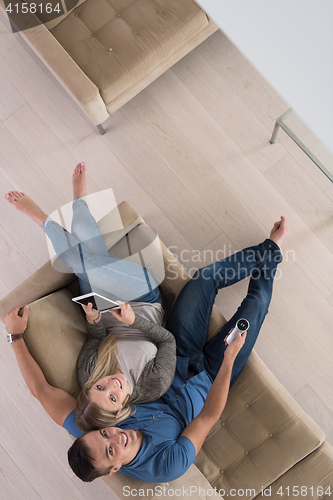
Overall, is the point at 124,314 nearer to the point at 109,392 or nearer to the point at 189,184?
the point at 109,392

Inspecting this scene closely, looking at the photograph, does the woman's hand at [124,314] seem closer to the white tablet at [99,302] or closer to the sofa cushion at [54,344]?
the white tablet at [99,302]

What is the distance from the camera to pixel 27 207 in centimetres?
170

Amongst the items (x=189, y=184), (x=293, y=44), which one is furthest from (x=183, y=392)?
(x=293, y=44)

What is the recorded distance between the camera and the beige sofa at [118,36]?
1647 mm

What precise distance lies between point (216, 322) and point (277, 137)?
44.8 inches

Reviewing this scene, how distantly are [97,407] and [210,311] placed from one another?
0.61 m

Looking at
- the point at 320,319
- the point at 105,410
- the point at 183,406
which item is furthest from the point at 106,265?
the point at 320,319

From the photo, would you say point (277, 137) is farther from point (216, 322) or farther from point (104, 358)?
point (104, 358)

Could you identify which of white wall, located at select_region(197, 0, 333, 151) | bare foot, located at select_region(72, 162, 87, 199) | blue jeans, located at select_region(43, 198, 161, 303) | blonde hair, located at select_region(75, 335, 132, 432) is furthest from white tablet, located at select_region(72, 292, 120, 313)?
white wall, located at select_region(197, 0, 333, 151)

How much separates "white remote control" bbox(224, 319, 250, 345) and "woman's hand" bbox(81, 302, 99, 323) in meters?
0.53

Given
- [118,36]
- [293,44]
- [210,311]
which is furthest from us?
[118,36]

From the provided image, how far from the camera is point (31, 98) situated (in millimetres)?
2053

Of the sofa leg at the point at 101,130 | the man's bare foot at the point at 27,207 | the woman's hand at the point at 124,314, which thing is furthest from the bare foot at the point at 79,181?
the woman's hand at the point at 124,314

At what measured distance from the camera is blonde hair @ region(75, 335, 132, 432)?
46.0 inches
